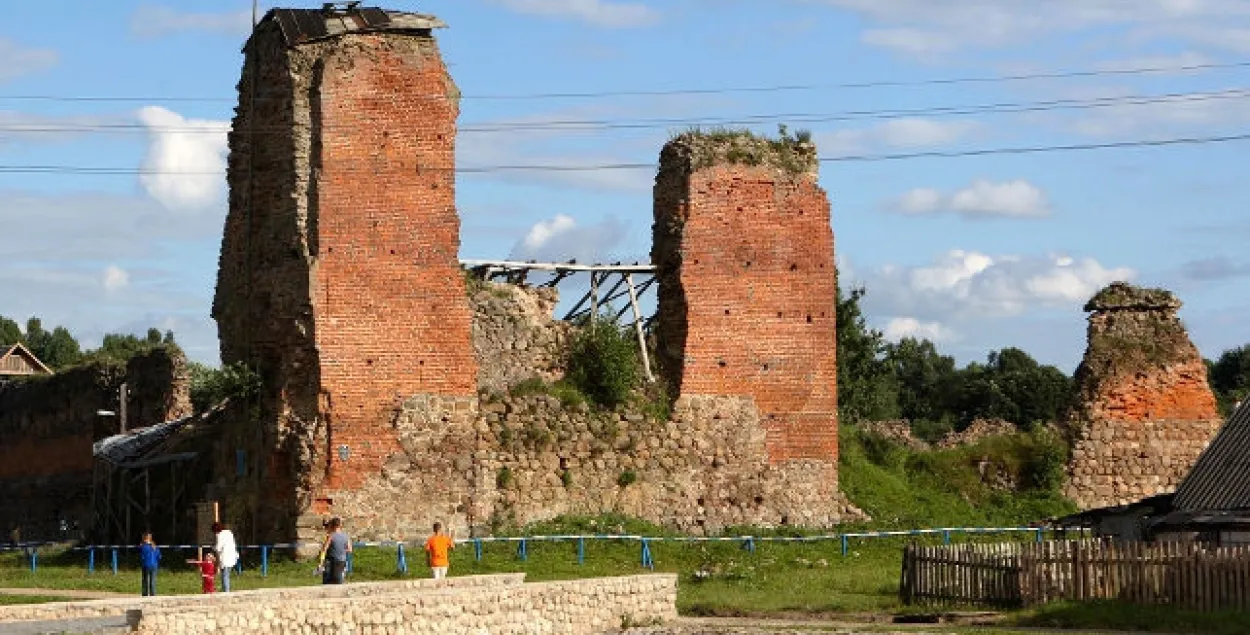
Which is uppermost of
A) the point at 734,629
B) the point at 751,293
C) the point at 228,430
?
the point at 751,293

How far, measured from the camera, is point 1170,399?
123 feet

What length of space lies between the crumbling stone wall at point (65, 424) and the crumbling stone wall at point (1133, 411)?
1690cm

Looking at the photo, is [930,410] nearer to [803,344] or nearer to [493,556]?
[803,344]

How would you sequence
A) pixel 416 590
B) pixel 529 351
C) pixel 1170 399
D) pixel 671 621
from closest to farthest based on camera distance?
pixel 416 590, pixel 671 621, pixel 529 351, pixel 1170 399

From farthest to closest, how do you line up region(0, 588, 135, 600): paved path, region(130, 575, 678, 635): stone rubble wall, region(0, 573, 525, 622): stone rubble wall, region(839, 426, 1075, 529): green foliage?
region(839, 426, 1075, 529): green foliage
region(0, 588, 135, 600): paved path
region(130, 575, 678, 635): stone rubble wall
region(0, 573, 525, 622): stone rubble wall

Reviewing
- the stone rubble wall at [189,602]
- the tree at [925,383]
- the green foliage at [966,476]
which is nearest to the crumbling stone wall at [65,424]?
the green foliage at [966,476]

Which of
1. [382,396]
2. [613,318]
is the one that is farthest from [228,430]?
[613,318]

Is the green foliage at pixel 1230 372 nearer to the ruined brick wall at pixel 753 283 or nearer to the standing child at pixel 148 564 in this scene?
the ruined brick wall at pixel 753 283

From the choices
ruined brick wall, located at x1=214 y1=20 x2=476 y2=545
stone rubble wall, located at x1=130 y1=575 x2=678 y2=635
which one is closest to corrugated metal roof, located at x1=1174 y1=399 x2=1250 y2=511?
stone rubble wall, located at x1=130 y1=575 x2=678 y2=635

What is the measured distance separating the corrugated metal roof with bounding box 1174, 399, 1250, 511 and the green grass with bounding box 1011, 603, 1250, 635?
215 centimetres

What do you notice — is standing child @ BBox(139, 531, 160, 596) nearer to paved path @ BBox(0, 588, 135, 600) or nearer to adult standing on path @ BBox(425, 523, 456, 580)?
paved path @ BBox(0, 588, 135, 600)

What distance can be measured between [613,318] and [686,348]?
4.11 ft

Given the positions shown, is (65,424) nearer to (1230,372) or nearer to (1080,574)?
(1080,574)

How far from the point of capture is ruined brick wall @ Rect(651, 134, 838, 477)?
111 ft
